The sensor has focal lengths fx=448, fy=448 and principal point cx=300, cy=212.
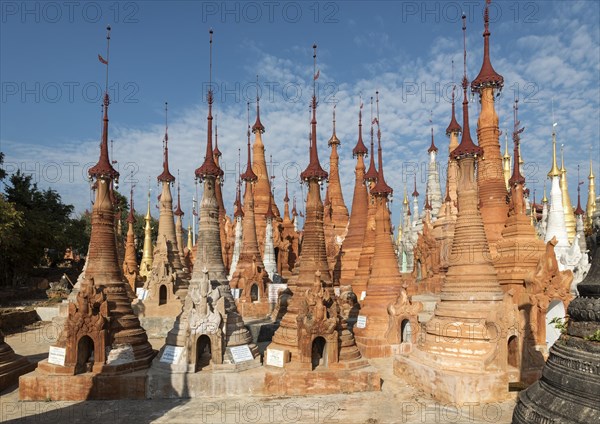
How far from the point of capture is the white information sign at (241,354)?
13672mm

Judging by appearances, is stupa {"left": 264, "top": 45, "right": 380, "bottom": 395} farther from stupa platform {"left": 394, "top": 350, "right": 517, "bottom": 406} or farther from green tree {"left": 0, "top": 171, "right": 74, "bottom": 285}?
green tree {"left": 0, "top": 171, "right": 74, "bottom": 285}

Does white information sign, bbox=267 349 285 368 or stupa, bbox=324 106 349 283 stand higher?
stupa, bbox=324 106 349 283

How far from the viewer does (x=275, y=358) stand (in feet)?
45.3

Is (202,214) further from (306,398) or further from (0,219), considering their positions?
(0,219)

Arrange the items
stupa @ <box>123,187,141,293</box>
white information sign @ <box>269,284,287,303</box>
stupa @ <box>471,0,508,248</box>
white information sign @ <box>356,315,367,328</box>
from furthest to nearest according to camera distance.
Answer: stupa @ <box>123,187,141,293</box>
white information sign @ <box>269,284,287,303</box>
stupa @ <box>471,0,508,248</box>
white information sign @ <box>356,315,367,328</box>

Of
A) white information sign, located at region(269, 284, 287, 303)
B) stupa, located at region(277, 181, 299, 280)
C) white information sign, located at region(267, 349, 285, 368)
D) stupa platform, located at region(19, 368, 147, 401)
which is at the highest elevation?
stupa, located at region(277, 181, 299, 280)

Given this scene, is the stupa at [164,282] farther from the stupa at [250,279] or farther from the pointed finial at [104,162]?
the pointed finial at [104,162]

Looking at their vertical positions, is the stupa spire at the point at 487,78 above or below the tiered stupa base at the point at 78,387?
above

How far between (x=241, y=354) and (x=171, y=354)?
6.94 ft

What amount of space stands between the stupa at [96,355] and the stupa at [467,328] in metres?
8.46

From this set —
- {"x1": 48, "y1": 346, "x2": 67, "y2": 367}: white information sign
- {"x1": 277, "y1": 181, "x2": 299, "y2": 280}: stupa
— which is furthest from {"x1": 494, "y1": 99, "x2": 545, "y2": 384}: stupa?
{"x1": 277, "y1": 181, "x2": 299, "y2": 280}: stupa

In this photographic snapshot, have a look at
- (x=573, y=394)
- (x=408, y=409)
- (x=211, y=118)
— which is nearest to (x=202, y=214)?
(x=211, y=118)

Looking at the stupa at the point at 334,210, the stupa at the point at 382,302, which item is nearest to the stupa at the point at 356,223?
the stupa at the point at 334,210

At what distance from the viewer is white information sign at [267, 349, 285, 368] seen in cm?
1366
